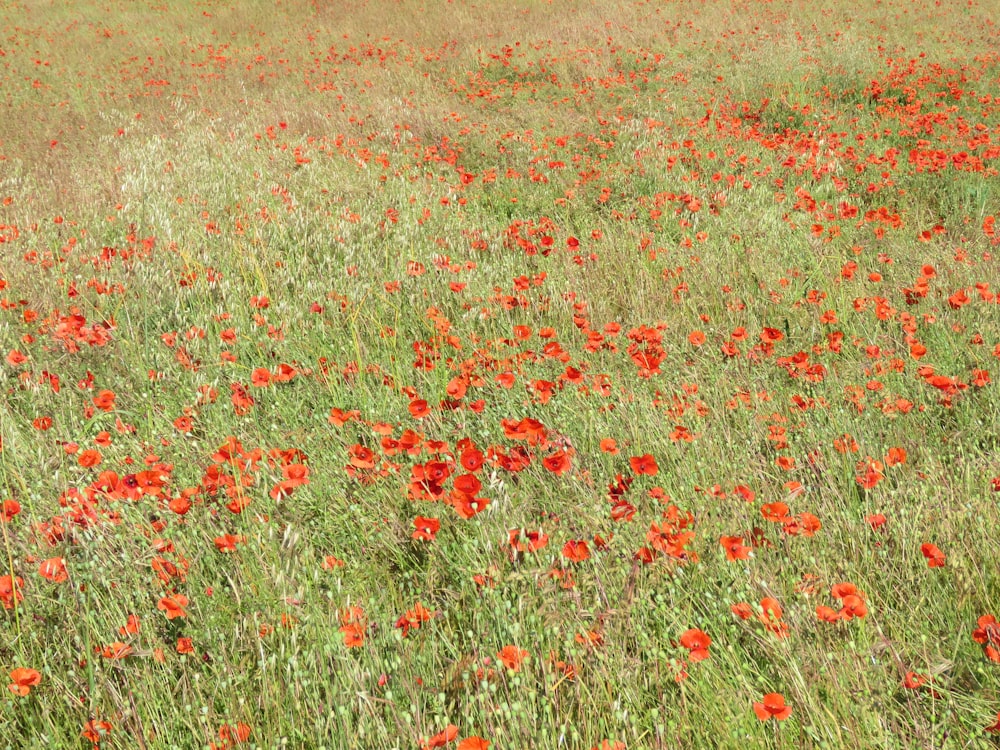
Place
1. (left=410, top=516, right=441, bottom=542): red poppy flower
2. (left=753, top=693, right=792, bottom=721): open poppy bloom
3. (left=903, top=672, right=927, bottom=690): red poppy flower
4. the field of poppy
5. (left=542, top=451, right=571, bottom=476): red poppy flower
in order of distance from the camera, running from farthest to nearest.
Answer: (left=542, top=451, right=571, bottom=476): red poppy flower, (left=410, top=516, right=441, bottom=542): red poppy flower, the field of poppy, (left=903, top=672, right=927, bottom=690): red poppy flower, (left=753, top=693, right=792, bottom=721): open poppy bloom

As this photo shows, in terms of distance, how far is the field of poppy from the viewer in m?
1.64

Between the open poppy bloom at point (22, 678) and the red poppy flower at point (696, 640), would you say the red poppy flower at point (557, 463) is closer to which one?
the red poppy flower at point (696, 640)

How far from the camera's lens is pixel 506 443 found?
2.64 metres

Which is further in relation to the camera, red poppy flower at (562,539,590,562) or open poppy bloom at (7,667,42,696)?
red poppy flower at (562,539,590,562)

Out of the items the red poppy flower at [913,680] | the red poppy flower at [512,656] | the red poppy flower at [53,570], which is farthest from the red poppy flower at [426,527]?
the red poppy flower at [913,680]

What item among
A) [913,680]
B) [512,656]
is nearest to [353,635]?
[512,656]

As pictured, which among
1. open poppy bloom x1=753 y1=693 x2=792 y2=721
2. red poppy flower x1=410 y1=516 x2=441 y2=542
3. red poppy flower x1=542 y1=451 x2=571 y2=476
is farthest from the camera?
red poppy flower x1=542 y1=451 x2=571 y2=476

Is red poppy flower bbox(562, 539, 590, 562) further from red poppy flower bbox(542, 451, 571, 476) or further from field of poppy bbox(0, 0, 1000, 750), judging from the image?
red poppy flower bbox(542, 451, 571, 476)

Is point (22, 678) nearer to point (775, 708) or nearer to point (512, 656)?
point (512, 656)

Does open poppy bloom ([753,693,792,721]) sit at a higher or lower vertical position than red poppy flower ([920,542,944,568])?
higher

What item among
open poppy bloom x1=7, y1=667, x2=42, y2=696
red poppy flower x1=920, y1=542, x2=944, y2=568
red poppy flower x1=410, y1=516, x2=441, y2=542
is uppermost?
open poppy bloom x1=7, y1=667, x2=42, y2=696

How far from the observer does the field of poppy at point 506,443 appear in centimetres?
164

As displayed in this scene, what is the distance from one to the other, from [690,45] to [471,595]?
11.5 meters

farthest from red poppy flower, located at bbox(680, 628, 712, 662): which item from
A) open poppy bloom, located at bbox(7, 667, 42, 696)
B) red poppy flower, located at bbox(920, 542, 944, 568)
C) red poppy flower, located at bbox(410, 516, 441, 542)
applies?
open poppy bloom, located at bbox(7, 667, 42, 696)
